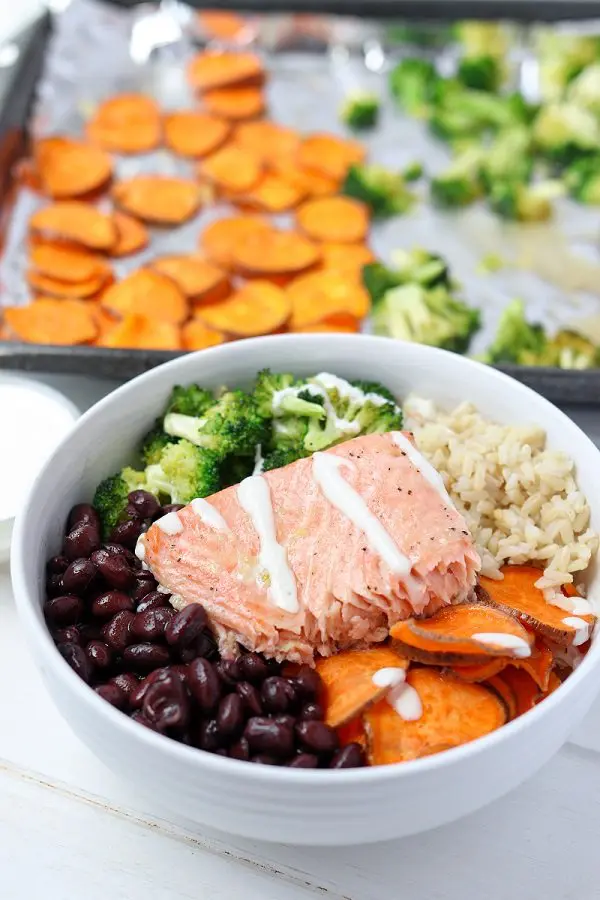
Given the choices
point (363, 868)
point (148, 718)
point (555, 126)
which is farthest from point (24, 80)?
point (363, 868)

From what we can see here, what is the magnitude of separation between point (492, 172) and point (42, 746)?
284cm

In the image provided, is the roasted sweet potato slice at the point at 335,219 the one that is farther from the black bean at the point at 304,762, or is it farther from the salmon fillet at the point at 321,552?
the black bean at the point at 304,762

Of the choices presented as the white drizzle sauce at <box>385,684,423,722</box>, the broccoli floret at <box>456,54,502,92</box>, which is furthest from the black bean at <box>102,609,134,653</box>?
the broccoli floret at <box>456,54,502,92</box>

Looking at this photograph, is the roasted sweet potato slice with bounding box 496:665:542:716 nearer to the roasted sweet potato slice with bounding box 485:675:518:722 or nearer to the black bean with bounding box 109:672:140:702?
the roasted sweet potato slice with bounding box 485:675:518:722

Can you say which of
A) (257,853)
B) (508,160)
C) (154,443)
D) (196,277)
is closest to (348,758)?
(257,853)

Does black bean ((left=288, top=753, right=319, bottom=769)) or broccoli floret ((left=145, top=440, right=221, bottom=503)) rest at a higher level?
broccoli floret ((left=145, top=440, right=221, bottom=503))

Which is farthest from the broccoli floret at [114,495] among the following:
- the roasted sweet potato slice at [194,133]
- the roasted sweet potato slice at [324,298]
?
the roasted sweet potato slice at [194,133]

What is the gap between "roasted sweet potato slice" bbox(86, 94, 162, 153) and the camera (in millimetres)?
4105

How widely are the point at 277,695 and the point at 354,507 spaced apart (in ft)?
1.44

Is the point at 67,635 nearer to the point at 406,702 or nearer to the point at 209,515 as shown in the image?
the point at 209,515

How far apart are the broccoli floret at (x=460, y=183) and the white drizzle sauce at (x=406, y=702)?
2.48 metres

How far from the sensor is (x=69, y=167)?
12.8ft

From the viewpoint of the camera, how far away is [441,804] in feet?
5.66

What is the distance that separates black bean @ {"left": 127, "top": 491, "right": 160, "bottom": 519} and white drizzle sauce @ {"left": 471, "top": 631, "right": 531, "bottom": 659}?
780mm
